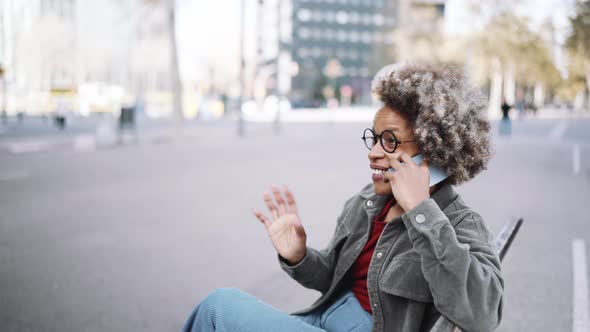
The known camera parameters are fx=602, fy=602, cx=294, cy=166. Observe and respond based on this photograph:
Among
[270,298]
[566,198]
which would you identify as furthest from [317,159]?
[270,298]

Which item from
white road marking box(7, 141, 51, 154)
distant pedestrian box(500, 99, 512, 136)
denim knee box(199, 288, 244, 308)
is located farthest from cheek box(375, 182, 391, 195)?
distant pedestrian box(500, 99, 512, 136)

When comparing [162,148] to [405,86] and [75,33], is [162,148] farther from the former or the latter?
[75,33]

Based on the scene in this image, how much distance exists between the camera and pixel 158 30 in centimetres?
2600

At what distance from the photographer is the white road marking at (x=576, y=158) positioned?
44.7ft

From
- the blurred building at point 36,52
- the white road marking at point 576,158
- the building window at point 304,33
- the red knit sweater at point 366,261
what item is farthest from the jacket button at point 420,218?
the building window at point 304,33

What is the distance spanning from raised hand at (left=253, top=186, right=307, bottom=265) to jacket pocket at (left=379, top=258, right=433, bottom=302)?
0.50m

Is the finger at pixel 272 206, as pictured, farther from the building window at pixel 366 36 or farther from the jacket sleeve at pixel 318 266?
the building window at pixel 366 36

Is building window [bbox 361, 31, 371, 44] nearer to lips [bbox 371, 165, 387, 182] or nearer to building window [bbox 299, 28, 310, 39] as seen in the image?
building window [bbox 299, 28, 310, 39]

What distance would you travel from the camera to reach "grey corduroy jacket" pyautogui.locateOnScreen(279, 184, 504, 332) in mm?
1803

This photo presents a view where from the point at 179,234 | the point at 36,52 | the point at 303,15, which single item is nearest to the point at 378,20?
the point at 303,15

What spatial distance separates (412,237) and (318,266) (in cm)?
71

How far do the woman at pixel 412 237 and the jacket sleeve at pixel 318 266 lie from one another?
3.4 inches

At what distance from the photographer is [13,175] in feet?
36.7

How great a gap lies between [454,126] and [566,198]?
8.18 m
